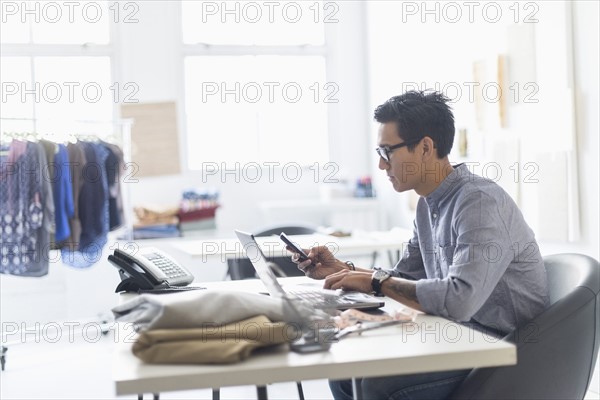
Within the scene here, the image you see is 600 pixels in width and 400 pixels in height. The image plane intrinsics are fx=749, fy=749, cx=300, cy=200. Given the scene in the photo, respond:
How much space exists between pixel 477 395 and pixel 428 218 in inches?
27.1

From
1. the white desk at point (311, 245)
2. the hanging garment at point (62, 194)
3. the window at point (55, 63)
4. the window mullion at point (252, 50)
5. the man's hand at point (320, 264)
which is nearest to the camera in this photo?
the man's hand at point (320, 264)

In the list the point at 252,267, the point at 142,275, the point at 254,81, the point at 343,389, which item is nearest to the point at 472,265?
the point at 343,389

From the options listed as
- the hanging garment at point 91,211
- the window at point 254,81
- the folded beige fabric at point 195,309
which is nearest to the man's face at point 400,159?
the folded beige fabric at point 195,309

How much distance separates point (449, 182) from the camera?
7.25 ft

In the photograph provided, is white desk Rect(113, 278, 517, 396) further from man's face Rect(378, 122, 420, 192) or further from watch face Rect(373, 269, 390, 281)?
man's face Rect(378, 122, 420, 192)

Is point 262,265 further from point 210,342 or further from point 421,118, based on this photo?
point 421,118

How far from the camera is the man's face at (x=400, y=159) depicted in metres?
2.27

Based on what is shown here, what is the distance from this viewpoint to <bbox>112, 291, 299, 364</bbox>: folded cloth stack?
147cm

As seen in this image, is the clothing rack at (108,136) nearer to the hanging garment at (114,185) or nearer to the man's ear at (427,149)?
the hanging garment at (114,185)

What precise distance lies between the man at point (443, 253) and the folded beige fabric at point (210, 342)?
0.38m

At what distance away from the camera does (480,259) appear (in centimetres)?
189

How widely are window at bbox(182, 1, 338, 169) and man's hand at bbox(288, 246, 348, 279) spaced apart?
391 cm

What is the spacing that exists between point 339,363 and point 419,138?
993mm

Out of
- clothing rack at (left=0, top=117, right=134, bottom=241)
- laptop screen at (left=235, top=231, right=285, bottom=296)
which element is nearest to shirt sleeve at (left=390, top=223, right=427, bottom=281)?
laptop screen at (left=235, top=231, right=285, bottom=296)
